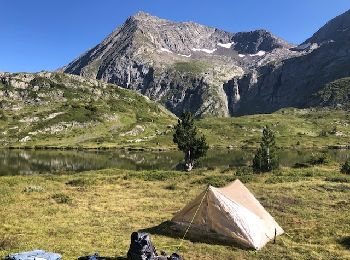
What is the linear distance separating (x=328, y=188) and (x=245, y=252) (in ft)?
83.3

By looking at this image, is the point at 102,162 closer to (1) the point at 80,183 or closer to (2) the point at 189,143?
(2) the point at 189,143

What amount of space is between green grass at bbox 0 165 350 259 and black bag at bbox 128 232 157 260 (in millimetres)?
2622

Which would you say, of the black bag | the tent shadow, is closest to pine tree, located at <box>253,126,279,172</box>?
the tent shadow

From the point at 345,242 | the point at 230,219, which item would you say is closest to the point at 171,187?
the point at 230,219

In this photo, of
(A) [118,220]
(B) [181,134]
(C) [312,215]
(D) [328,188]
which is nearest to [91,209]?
(A) [118,220]

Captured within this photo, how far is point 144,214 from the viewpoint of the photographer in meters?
34.1

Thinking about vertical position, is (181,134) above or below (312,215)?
above

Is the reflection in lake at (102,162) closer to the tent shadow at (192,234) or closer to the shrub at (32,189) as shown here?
the shrub at (32,189)

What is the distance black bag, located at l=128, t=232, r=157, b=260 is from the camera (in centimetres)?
2067

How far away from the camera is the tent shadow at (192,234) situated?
1019 inches

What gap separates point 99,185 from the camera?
5203 centimetres

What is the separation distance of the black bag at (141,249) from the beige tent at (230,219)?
6530 mm

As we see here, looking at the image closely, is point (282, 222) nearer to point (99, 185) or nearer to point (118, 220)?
point (118, 220)

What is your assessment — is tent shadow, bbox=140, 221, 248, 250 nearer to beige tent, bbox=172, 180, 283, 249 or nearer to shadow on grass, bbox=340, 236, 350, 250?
beige tent, bbox=172, 180, 283, 249
